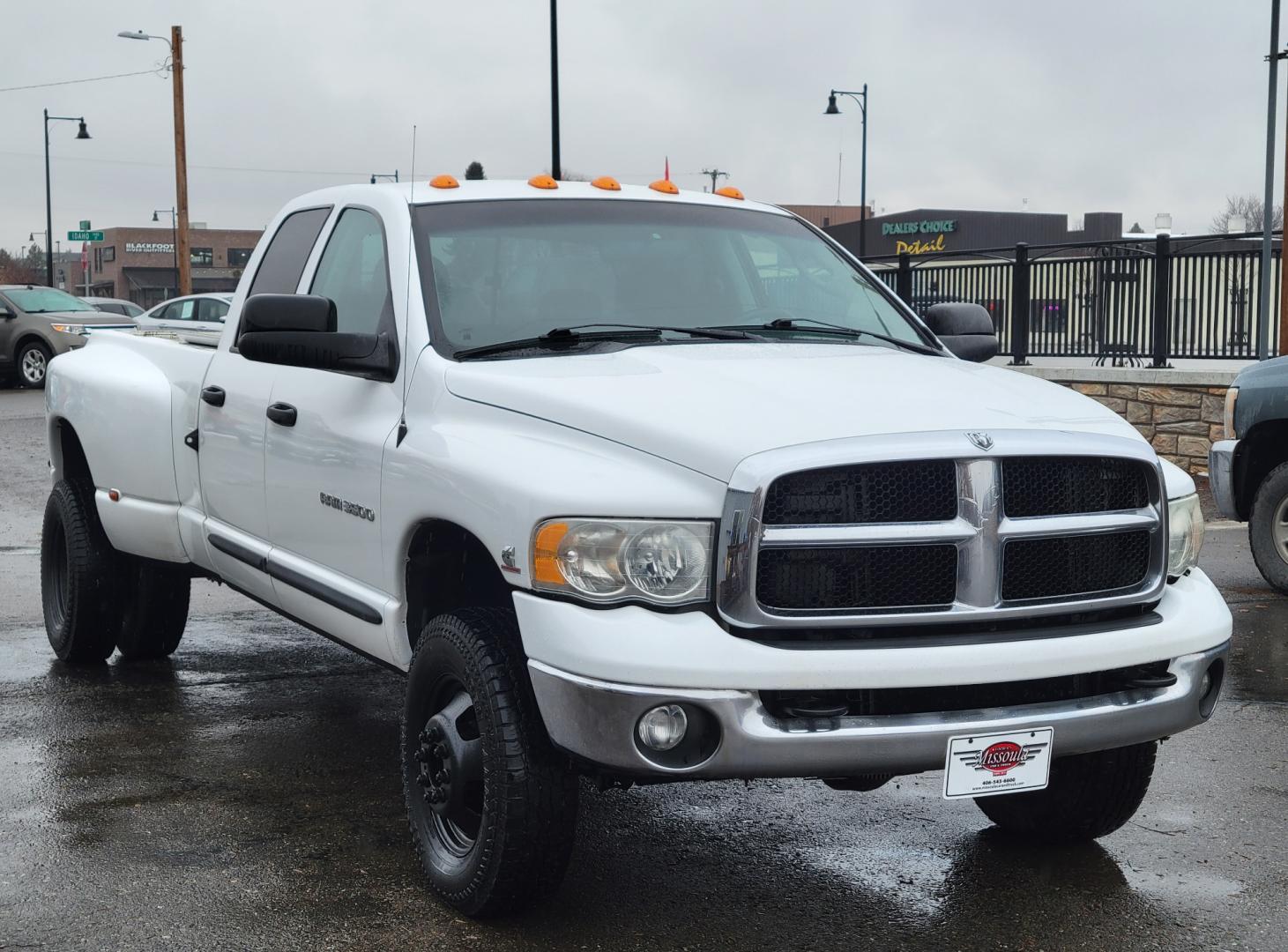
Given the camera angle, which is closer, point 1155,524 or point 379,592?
point 1155,524

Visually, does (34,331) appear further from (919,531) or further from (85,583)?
(919,531)

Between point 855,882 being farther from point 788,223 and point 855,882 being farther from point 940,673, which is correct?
point 788,223

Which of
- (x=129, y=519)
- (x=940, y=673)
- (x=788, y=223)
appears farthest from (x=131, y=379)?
(x=940, y=673)

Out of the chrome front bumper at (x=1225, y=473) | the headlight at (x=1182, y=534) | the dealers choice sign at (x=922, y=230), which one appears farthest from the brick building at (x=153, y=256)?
the headlight at (x=1182, y=534)

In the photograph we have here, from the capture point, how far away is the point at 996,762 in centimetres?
361

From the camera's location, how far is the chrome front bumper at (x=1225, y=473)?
28.9ft

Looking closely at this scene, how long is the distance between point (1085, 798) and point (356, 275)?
271cm

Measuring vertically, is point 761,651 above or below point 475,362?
below

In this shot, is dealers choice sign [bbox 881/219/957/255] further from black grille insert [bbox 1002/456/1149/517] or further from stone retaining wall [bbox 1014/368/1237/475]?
black grille insert [bbox 1002/456/1149/517]

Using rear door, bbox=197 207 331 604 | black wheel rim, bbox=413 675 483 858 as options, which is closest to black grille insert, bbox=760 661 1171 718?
black wheel rim, bbox=413 675 483 858

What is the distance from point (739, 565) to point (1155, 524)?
109 cm

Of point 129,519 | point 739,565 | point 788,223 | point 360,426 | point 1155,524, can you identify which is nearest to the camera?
point 739,565

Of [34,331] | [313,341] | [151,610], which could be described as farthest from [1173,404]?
[34,331]

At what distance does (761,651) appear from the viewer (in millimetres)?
3441
